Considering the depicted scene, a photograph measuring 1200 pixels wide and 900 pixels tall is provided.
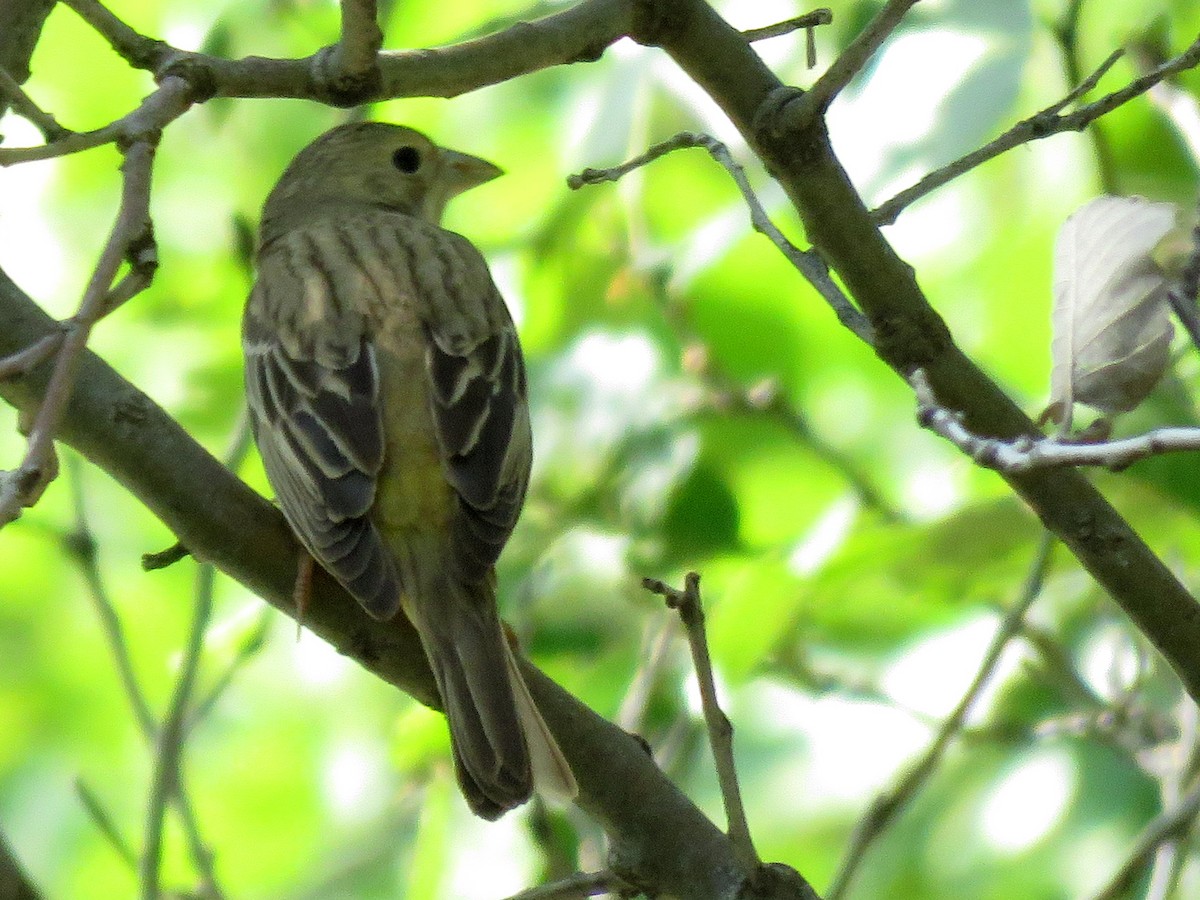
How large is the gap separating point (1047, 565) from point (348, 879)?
242cm

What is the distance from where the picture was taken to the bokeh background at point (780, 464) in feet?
13.0

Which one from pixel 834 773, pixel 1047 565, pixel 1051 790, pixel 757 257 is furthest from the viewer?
pixel 834 773

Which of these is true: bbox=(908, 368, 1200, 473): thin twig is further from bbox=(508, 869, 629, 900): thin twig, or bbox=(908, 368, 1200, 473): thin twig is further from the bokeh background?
the bokeh background

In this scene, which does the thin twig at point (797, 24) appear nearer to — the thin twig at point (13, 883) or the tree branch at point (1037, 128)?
the tree branch at point (1037, 128)

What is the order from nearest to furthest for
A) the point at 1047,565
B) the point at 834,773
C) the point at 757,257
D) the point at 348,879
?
the point at 1047,565, the point at 757,257, the point at 834,773, the point at 348,879

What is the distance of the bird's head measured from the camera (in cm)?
531

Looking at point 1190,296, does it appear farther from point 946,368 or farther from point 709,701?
point 709,701

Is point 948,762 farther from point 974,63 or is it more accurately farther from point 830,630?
point 974,63

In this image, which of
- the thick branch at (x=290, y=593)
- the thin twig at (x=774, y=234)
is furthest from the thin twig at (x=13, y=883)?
the thin twig at (x=774, y=234)

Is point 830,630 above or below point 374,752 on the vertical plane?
below

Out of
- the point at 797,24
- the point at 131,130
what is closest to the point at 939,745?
the point at 797,24

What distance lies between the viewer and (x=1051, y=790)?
4.63 meters

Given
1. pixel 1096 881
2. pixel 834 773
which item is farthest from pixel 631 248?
pixel 1096 881

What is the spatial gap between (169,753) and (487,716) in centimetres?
101
